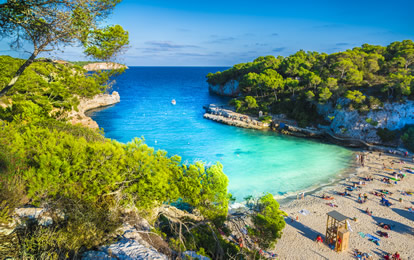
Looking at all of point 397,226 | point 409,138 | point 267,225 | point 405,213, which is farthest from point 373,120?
point 267,225

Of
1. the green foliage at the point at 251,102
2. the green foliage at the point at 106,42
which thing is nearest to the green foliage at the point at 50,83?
the green foliage at the point at 106,42

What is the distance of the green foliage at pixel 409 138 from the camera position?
29720mm

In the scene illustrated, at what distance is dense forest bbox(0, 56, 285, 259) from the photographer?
19.7ft

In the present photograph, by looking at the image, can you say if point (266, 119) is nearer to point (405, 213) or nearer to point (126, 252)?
point (405, 213)

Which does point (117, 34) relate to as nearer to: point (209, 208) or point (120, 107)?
point (209, 208)

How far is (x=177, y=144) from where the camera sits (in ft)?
112

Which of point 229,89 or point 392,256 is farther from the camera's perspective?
point 229,89

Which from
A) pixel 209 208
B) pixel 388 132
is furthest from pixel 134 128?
pixel 388 132

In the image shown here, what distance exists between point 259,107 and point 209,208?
37.8 meters

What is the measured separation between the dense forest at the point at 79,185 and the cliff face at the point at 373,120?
2727cm

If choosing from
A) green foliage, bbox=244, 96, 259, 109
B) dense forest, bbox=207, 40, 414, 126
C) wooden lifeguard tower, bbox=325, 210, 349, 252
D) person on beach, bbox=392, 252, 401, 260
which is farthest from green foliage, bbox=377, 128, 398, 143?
wooden lifeguard tower, bbox=325, 210, 349, 252

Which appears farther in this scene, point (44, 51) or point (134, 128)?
point (134, 128)

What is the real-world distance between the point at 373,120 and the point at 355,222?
22.4 meters

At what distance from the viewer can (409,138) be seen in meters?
30.0
